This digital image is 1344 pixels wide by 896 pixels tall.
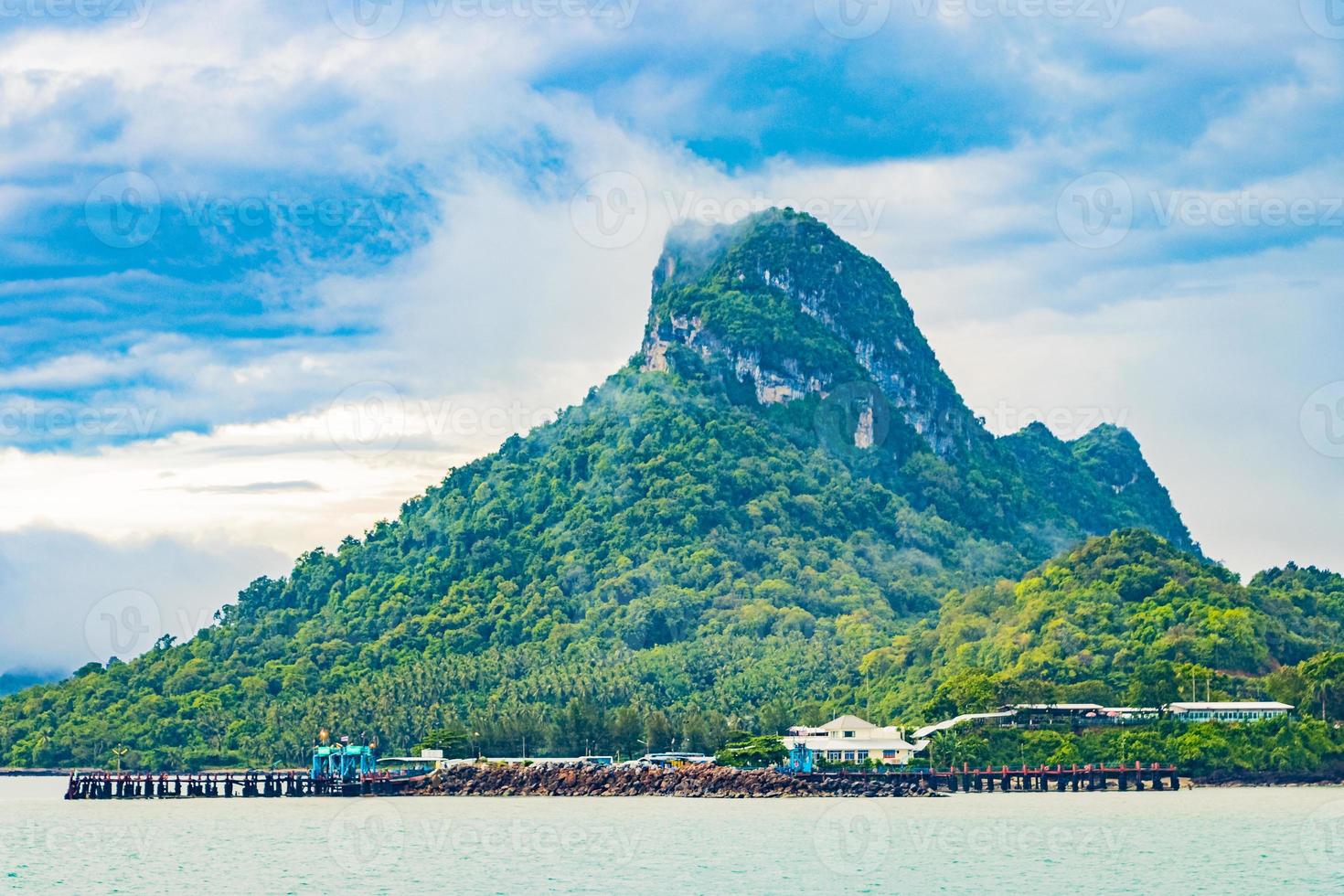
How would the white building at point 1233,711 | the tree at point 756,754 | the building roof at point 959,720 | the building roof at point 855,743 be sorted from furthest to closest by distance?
the building roof at point 959,720
the building roof at point 855,743
the white building at point 1233,711
the tree at point 756,754

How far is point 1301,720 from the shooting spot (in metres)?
136

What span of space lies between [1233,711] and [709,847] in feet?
197

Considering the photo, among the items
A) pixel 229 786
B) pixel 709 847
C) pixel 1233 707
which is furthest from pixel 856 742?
pixel 709 847

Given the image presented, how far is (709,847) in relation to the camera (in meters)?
90.4

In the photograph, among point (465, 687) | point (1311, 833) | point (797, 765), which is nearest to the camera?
point (1311, 833)

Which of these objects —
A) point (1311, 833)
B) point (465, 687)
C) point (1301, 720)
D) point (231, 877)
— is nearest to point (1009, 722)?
point (1301, 720)

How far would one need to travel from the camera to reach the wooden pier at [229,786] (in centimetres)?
13812

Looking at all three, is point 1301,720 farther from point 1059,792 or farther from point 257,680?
point 257,680

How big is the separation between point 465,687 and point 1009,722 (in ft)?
192

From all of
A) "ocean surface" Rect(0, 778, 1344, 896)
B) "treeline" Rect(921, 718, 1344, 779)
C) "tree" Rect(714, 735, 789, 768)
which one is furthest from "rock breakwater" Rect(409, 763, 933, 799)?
"treeline" Rect(921, 718, 1344, 779)

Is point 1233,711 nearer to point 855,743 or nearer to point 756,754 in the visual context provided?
point 855,743

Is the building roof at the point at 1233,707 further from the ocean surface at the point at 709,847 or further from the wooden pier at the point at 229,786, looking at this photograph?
the wooden pier at the point at 229,786

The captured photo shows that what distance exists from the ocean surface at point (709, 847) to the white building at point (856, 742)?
11.3 m

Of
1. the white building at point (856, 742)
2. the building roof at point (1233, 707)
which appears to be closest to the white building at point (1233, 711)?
the building roof at point (1233, 707)
